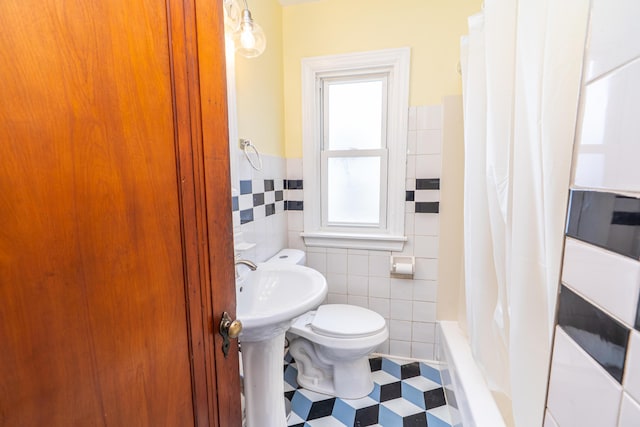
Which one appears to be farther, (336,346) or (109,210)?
(336,346)

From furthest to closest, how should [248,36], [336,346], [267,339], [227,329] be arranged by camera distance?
[336,346] → [248,36] → [267,339] → [227,329]

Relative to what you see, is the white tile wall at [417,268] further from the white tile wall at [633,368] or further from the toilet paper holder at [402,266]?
the white tile wall at [633,368]

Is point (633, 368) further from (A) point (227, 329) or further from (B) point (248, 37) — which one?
(B) point (248, 37)

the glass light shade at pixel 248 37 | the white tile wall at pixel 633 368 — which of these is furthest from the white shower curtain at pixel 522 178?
the glass light shade at pixel 248 37

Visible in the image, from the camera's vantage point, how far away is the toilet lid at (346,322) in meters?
1.49

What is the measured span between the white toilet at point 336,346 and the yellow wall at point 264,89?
0.75 m

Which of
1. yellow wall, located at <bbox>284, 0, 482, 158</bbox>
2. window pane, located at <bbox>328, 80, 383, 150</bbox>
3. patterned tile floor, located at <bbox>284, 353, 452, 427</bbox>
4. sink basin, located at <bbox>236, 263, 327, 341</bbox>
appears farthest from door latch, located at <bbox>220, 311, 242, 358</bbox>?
yellow wall, located at <bbox>284, 0, 482, 158</bbox>

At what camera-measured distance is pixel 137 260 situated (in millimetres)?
482

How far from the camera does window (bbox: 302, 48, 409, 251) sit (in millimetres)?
1792

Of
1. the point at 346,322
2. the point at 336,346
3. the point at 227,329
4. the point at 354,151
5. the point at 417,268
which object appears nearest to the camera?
the point at 227,329

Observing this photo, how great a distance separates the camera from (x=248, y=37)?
1226mm

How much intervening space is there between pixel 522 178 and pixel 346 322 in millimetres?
1192

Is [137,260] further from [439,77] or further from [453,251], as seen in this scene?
[439,77]

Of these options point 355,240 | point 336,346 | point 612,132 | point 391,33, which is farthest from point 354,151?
point 612,132
